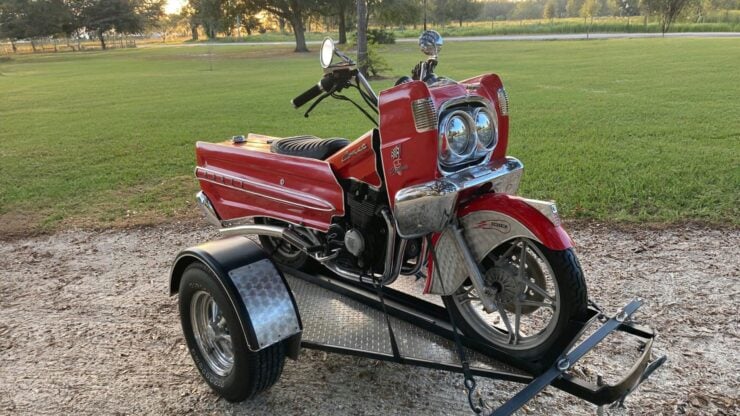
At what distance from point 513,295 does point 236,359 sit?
148cm

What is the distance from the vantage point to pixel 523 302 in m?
2.93

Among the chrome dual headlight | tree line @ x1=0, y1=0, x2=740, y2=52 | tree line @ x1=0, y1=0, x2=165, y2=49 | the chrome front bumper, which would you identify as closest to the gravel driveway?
the chrome front bumper

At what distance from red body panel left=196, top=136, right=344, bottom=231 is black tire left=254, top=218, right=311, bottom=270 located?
25 centimetres

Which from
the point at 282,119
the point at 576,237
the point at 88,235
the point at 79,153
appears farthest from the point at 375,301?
the point at 282,119

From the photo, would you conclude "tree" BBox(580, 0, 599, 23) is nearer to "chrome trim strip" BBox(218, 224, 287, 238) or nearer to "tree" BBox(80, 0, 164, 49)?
"tree" BBox(80, 0, 164, 49)

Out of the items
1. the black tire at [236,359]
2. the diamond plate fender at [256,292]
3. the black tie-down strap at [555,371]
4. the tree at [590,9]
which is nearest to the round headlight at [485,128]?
the black tie-down strap at [555,371]

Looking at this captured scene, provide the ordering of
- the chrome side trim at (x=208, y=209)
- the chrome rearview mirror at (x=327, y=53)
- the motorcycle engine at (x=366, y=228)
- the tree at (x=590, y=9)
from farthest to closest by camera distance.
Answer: the tree at (x=590, y=9)
the chrome side trim at (x=208, y=209)
the motorcycle engine at (x=366, y=228)
the chrome rearview mirror at (x=327, y=53)

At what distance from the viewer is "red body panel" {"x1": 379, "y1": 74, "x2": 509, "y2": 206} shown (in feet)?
8.92

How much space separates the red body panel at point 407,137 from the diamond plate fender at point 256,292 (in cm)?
78

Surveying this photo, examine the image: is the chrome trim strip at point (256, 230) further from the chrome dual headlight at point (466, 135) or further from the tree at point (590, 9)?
the tree at point (590, 9)

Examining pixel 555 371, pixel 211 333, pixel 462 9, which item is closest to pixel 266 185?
pixel 211 333

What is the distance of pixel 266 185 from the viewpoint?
12.3 ft

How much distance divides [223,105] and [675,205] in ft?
41.2

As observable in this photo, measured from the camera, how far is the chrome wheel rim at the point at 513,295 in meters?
2.83
